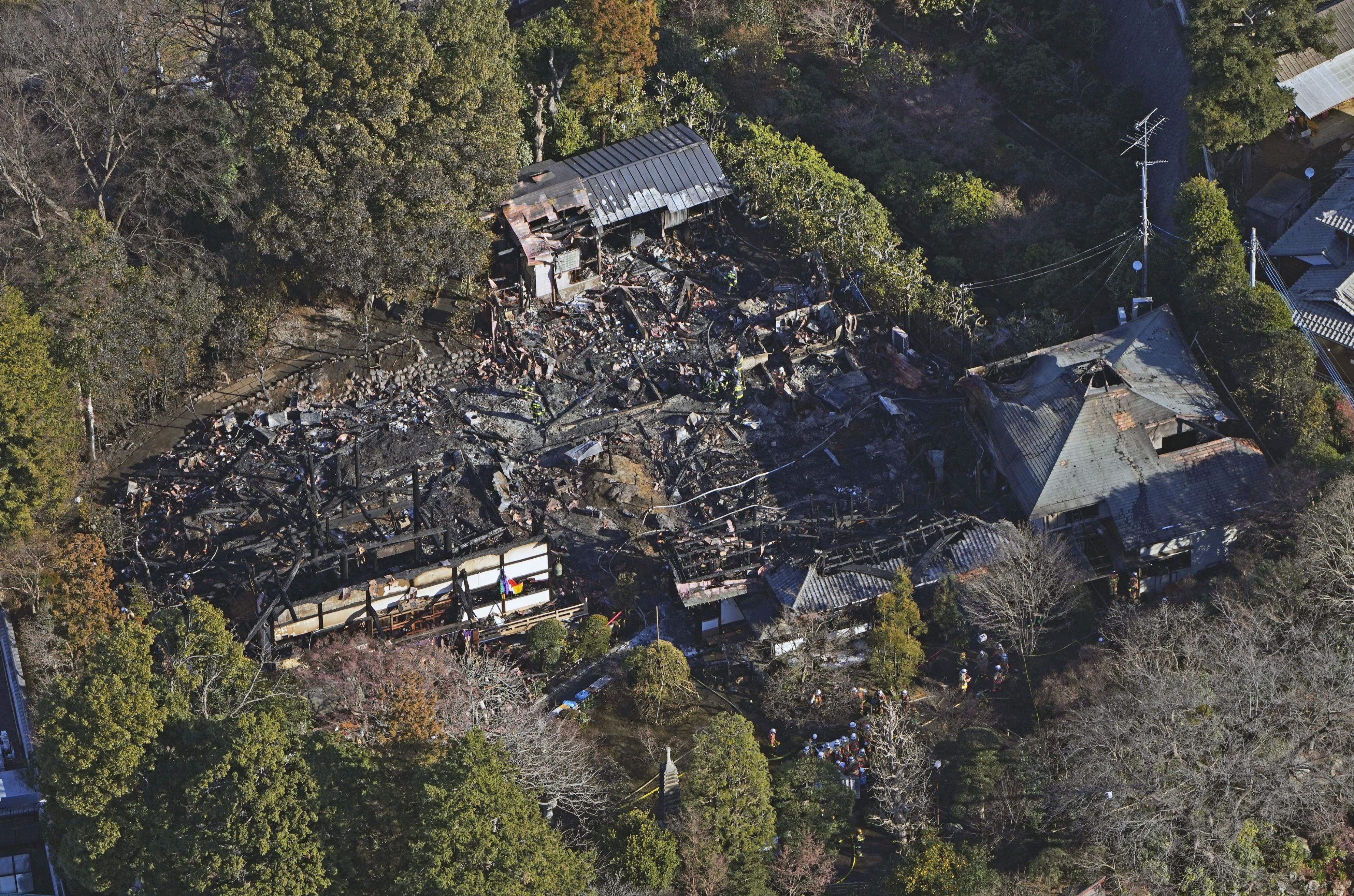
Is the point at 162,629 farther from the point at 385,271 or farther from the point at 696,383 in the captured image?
the point at 696,383

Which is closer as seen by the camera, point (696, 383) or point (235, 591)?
point (235, 591)

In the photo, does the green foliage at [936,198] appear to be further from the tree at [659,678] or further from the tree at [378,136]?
the tree at [659,678]

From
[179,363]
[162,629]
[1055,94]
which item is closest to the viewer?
[162,629]

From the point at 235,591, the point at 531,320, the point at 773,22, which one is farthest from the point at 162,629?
the point at 773,22

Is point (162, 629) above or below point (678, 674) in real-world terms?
above

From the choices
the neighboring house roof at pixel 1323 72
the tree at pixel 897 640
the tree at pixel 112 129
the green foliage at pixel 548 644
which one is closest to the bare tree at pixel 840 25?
the neighboring house roof at pixel 1323 72

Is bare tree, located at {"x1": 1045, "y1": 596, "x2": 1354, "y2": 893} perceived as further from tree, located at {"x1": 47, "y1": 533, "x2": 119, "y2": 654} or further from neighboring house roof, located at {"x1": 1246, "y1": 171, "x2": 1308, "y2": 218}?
tree, located at {"x1": 47, "y1": 533, "x2": 119, "y2": 654}

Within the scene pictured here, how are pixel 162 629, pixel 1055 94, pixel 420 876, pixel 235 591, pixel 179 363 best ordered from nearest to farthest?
pixel 420 876 → pixel 162 629 → pixel 235 591 → pixel 179 363 → pixel 1055 94
